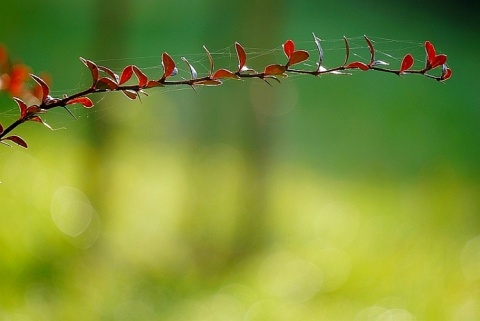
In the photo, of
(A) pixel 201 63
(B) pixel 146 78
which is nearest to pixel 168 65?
(B) pixel 146 78

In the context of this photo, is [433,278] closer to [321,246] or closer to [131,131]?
[321,246]

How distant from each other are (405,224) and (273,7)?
2.37 ft

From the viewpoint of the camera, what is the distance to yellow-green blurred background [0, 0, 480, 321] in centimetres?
131

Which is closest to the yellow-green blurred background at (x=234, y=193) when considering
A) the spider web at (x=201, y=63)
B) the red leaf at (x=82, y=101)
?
the spider web at (x=201, y=63)

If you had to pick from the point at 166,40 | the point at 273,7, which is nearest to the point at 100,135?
the point at 273,7

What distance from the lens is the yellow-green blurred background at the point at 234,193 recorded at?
1307mm

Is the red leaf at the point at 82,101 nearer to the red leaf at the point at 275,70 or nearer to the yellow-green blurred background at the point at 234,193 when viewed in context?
the red leaf at the point at 275,70

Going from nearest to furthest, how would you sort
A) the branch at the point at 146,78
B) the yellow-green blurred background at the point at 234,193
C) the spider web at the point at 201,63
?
the branch at the point at 146,78, the spider web at the point at 201,63, the yellow-green blurred background at the point at 234,193

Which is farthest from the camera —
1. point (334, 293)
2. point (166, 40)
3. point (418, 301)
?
point (166, 40)

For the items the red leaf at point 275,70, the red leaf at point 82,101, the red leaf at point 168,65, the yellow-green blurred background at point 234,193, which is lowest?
the red leaf at point 82,101

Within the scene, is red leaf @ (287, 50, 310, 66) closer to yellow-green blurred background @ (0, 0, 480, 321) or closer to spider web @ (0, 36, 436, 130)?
spider web @ (0, 36, 436, 130)

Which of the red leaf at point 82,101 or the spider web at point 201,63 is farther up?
the spider web at point 201,63

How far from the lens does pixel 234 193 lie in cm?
232

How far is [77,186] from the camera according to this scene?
196 centimetres
